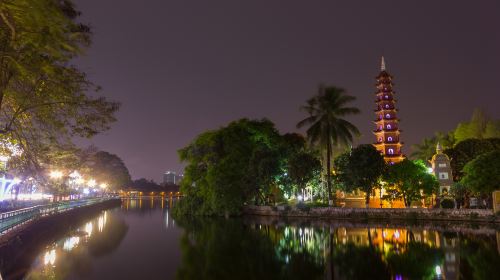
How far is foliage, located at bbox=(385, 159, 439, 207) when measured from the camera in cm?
4138

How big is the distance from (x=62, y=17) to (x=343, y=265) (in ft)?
47.9

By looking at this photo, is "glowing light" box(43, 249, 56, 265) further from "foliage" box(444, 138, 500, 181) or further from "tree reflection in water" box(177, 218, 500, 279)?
"foliage" box(444, 138, 500, 181)

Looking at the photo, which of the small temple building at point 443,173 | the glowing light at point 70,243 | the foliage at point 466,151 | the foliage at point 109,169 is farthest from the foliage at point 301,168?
the foliage at point 109,169

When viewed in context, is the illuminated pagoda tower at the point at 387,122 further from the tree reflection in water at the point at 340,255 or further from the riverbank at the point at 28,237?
the riverbank at the point at 28,237

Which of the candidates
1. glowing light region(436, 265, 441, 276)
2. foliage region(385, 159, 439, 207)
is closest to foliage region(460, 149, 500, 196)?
foliage region(385, 159, 439, 207)

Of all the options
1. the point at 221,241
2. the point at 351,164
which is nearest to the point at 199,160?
the point at 351,164

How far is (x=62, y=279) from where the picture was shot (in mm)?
14680

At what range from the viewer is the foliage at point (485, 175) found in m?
35.8

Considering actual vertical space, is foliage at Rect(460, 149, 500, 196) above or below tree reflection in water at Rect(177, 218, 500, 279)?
above

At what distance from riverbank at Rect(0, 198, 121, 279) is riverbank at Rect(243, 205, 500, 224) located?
2335 cm

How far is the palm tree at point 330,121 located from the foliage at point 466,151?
20.7 meters

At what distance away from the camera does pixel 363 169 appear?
135 ft

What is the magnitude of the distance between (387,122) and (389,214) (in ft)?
104

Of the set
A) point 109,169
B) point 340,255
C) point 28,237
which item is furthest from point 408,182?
point 109,169
